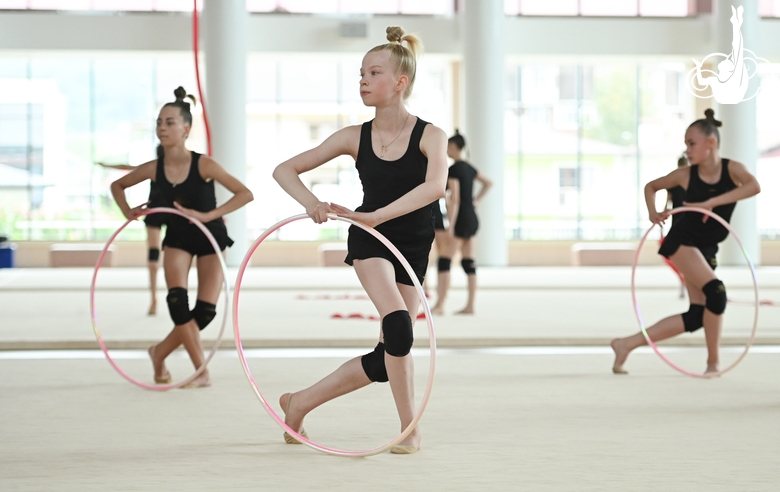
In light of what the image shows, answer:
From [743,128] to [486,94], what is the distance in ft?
15.8

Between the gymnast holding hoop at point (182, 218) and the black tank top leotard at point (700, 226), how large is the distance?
231 centimetres

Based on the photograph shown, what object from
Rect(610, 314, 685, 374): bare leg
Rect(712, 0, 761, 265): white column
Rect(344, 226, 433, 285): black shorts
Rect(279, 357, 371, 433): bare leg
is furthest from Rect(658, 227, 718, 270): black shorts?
Rect(712, 0, 761, 265): white column

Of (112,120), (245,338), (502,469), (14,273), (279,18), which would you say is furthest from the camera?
(112,120)

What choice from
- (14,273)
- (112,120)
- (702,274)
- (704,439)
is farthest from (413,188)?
(112,120)

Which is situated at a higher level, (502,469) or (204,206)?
(204,206)

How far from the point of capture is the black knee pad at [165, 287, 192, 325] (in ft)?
15.8

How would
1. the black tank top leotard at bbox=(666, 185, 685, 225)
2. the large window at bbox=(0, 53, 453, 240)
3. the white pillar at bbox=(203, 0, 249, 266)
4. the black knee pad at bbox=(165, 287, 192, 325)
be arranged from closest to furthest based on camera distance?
1. the black knee pad at bbox=(165, 287, 192, 325)
2. the black tank top leotard at bbox=(666, 185, 685, 225)
3. the white pillar at bbox=(203, 0, 249, 266)
4. the large window at bbox=(0, 53, 453, 240)

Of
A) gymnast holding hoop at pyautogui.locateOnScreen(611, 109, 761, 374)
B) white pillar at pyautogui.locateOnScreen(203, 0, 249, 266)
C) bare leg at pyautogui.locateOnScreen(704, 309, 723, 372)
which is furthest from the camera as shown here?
white pillar at pyautogui.locateOnScreen(203, 0, 249, 266)

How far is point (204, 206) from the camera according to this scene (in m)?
4.89

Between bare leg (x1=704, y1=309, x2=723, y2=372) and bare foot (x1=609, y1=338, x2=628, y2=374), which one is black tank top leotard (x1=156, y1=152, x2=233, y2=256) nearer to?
bare foot (x1=609, y1=338, x2=628, y2=374)

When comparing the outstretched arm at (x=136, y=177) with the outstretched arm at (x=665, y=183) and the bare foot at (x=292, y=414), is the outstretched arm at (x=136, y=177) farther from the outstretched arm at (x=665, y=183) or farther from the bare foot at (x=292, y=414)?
the outstretched arm at (x=665, y=183)

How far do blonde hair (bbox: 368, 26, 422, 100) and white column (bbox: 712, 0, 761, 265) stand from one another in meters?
15.2

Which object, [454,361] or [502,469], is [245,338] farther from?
[502,469]

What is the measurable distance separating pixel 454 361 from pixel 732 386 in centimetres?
168
